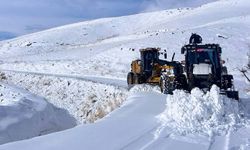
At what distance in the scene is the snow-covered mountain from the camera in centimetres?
1130

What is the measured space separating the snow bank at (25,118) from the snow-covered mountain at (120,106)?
4 centimetres

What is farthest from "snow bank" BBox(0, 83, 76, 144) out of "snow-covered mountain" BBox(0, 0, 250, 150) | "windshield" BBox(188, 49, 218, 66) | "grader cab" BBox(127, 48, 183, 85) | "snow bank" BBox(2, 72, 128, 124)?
"windshield" BBox(188, 49, 218, 66)

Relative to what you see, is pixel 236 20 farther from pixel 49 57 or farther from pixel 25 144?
pixel 25 144

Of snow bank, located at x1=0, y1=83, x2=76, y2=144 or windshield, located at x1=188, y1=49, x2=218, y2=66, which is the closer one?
snow bank, located at x1=0, y1=83, x2=76, y2=144

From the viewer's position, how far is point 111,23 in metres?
89.4

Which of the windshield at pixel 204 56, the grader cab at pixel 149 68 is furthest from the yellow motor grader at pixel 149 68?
the windshield at pixel 204 56

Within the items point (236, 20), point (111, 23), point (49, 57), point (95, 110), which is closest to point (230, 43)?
point (236, 20)

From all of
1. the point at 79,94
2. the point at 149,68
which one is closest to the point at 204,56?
the point at 149,68

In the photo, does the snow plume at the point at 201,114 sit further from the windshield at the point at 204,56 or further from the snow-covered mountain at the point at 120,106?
the windshield at the point at 204,56

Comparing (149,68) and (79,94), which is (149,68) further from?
(79,94)

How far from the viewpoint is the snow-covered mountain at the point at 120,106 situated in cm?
1130

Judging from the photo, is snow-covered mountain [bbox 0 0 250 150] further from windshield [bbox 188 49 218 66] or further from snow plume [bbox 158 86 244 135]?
windshield [bbox 188 49 218 66]

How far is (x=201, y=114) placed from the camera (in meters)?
13.3

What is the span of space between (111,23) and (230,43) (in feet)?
153
